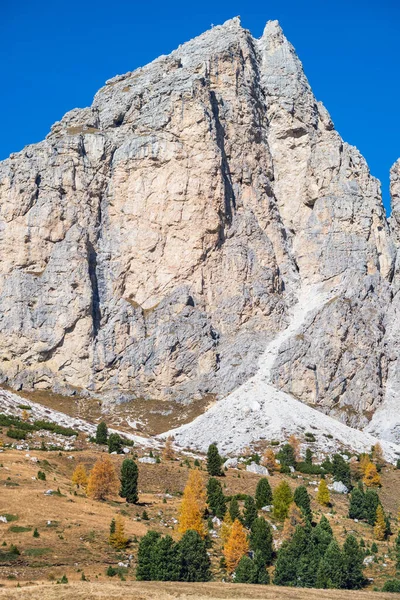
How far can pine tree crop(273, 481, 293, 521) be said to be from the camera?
208 feet

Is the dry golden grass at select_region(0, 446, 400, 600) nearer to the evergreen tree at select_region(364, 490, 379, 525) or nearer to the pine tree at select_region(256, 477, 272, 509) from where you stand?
the evergreen tree at select_region(364, 490, 379, 525)

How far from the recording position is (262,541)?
176 ft

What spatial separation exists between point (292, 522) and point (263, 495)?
895cm

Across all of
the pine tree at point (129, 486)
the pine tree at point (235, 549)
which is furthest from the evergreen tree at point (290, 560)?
the pine tree at point (129, 486)

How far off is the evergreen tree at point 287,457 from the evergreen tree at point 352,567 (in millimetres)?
36241

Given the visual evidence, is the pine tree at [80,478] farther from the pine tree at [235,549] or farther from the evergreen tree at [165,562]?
the evergreen tree at [165,562]

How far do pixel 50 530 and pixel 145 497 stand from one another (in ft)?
55.6

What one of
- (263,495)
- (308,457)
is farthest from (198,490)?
(308,457)

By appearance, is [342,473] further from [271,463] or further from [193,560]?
[193,560]

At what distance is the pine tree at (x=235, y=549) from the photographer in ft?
162

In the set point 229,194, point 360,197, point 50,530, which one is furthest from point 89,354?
point 50,530

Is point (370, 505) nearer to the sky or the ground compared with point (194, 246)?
nearer to the ground

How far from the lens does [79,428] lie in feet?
340

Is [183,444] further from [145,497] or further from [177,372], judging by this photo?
[145,497]
